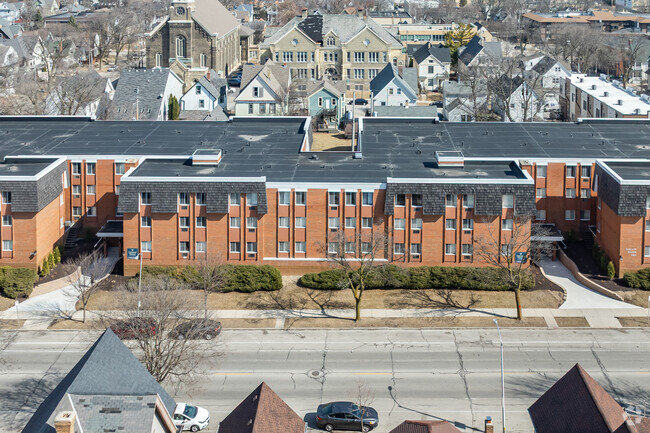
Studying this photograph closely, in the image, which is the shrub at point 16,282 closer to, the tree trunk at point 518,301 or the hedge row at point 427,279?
the hedge row at point 427,279

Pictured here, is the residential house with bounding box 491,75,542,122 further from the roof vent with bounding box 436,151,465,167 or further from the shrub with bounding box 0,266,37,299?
the shrub with bounding box 0,266,37,299

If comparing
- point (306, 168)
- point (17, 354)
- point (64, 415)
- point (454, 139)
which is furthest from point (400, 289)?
point (64, 415)

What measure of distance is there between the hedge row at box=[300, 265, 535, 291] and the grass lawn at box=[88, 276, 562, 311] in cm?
45

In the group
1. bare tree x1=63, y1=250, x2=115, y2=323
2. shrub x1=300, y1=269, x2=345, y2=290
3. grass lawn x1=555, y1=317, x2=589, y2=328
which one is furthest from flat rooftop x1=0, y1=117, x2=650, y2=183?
grass lawn x1=555, y1=317, x2=589, y2=328

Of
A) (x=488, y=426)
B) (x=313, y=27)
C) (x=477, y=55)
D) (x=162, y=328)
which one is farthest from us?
(x=477, y=55)

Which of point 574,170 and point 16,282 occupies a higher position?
point 574,170

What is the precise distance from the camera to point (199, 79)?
126 m

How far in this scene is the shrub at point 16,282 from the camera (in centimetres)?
6588

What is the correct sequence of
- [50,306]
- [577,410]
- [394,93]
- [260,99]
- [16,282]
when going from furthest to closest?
[394,93], [260,99], [16,282], [50,306], [577,410]

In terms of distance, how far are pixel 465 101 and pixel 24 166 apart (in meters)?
65.5

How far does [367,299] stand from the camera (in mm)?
65750

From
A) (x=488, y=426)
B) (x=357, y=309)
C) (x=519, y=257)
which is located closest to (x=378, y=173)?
(x=519, y=257)

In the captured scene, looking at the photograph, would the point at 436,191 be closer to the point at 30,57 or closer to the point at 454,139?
the point at 454,139

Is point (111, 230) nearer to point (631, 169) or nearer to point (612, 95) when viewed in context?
point (631, 169)
